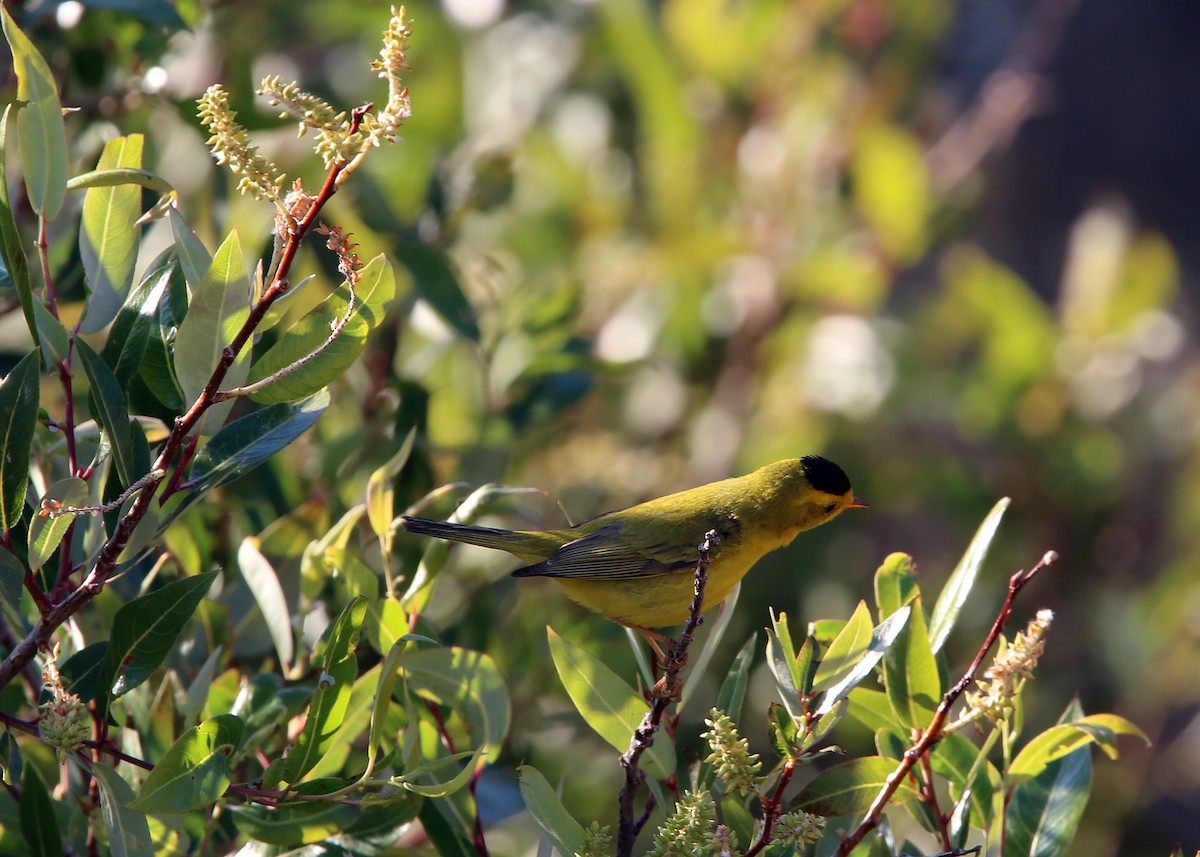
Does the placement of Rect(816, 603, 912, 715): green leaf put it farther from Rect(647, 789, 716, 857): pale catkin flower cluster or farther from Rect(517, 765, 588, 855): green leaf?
Rect(517, 765, 588, 855): green leaf

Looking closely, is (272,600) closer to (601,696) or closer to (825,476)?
(601,696)

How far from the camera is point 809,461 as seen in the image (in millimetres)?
3227

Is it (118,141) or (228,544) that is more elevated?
(118,141)

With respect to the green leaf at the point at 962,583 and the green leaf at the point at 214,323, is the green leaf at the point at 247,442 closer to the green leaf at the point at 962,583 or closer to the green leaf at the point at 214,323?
the green leaf at the point at 214,323

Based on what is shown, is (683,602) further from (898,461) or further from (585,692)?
(898,461)

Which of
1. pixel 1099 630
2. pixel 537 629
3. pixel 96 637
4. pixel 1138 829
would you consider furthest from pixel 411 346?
pixel 1138 829

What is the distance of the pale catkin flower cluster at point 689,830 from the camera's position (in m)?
1.42

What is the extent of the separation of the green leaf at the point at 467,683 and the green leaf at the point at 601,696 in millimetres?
177

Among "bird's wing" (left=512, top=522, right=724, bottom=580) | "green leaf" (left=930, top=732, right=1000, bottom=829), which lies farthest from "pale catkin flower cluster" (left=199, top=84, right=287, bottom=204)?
Answer: "bird's wing" (left=512, top=522, right=724, bottom=580)

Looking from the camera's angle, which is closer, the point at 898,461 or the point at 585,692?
the point at 585,692

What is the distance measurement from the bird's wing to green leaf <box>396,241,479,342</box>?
632 millimetres

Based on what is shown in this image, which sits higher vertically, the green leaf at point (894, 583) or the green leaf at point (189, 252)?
the green leaf at point (189, 252)

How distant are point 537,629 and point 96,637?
136 centimetres

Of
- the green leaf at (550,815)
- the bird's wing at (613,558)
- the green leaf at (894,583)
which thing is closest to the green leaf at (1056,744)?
the green leaf at (894,583)
